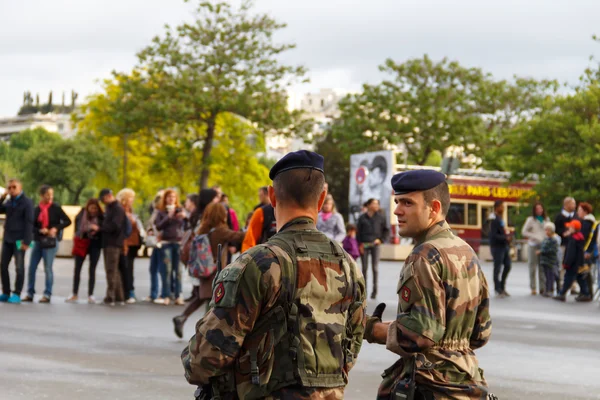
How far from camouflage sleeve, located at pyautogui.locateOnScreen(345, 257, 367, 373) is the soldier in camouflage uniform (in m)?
0.03

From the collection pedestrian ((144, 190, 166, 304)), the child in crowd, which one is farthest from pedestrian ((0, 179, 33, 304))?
the child in crowd

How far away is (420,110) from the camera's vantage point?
2491 inches

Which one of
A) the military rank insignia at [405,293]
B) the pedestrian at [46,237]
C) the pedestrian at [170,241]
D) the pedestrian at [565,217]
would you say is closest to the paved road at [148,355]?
the pedestrian at [46,237]

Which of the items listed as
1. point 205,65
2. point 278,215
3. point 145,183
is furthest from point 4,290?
point 145,183

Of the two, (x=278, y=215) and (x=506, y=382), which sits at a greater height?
(x=278, y=215)

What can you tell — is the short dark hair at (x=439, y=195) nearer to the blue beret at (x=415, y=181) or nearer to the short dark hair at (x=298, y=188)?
the blue beret at (x=415, y=181)

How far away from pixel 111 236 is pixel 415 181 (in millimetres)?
13191

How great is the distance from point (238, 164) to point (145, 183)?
7.13m

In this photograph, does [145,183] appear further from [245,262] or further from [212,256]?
[245,262]

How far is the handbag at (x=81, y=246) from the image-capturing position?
17450mm

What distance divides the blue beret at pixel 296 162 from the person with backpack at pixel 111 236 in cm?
1358

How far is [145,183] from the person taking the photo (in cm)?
6334

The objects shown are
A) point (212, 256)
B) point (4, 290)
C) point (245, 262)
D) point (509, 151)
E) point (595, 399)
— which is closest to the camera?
point (245, 262)

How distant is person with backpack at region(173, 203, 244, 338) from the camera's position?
479 inches
